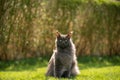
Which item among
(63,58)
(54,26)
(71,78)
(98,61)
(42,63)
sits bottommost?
(98,61)

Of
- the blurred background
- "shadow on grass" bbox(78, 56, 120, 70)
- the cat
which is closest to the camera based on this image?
the cat

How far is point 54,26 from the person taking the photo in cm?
2119

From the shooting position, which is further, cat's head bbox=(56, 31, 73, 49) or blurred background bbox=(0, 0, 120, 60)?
blurred background bbox=(0, 0, 120, 60)

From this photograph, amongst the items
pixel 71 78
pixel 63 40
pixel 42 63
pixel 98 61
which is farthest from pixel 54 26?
pixel 71 78

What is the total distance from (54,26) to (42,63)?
9.67 feet

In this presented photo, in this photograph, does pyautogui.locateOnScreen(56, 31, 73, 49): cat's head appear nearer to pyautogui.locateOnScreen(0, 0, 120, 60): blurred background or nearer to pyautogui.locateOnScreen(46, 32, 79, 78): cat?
pyautogui.locateOnScreen(46, 32, 79, 78): cat

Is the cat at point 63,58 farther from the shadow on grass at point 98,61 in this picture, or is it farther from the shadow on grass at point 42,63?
the shadow on grass at point 98,61

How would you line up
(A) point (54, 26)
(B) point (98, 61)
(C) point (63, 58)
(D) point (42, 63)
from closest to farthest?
1. (C) point (63, 58)
2. (D) point (42, 63)
3. (A) point (54, 26)
4. (B) point (98, 61)

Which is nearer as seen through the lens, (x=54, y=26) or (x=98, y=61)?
(x=54, y=26)

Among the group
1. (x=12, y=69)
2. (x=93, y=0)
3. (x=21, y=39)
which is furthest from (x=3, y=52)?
(x=93, y=0)

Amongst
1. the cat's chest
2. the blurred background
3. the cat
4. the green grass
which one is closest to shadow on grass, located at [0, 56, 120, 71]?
the green grass

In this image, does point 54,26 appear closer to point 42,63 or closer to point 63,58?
point 42,63

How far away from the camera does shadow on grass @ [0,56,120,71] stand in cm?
1792

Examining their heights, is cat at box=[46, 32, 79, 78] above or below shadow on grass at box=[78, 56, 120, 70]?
above
